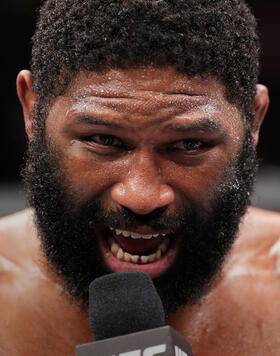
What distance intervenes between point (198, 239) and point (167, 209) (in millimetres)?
142

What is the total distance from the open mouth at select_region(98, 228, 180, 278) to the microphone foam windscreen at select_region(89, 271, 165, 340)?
33 cm

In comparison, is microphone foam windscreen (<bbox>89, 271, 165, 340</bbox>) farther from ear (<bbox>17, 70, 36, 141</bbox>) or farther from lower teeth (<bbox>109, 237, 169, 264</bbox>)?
ear (<bbox>17, 70, 36, 141</bbox>)

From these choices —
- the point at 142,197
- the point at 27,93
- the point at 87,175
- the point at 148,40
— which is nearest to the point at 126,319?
the point at 142,197

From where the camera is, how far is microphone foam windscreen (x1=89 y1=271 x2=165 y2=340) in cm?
103

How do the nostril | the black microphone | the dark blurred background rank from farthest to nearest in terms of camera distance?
the dark blurred background
the nostril
the black microphone

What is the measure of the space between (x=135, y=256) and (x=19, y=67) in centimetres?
207

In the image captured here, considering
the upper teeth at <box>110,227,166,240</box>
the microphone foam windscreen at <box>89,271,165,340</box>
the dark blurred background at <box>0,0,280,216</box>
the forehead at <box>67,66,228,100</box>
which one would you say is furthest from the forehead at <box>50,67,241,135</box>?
the dark blurred background at <box>0,0,280,216</box>

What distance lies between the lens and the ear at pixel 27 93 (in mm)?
1599

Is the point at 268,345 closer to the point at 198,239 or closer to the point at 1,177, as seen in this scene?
the point at 198,239

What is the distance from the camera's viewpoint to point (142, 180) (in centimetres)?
133

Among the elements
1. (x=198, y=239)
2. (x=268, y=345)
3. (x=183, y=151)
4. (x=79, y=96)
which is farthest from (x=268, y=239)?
(x=79, y=96)

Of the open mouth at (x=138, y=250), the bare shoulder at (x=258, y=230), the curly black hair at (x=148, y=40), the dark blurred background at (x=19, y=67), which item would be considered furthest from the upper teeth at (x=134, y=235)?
the dark blurred background at (x=19, y=67)

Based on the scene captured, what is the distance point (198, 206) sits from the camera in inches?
56.3

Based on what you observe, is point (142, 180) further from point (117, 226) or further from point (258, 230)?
point (258, 230)
